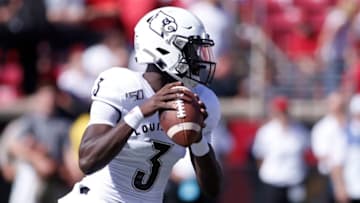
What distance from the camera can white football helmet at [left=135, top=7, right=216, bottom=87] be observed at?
14.9 ft

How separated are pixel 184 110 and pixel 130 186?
2.02 ft

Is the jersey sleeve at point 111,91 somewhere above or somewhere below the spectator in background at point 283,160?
above

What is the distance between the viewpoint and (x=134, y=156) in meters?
4.68

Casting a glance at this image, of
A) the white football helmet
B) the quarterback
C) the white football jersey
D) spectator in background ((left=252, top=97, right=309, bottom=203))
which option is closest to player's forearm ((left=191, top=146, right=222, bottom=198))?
the quarterback

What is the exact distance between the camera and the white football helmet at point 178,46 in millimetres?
4555

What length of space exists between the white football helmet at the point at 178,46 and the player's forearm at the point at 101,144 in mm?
377

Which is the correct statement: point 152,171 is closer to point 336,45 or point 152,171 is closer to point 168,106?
point 168,106

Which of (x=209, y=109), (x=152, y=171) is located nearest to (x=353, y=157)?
(x=209, y=109)

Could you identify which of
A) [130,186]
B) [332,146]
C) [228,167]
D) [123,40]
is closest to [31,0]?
[123,40]

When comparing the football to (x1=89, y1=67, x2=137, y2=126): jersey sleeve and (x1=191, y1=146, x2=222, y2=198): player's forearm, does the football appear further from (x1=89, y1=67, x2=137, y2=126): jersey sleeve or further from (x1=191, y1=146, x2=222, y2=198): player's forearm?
(x1=191, y1=146, x2=222, y2=198): player's forearm

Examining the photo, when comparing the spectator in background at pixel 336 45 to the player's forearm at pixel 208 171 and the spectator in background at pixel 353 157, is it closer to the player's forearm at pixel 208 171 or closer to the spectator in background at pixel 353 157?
the spectator in background at pixel 353 157

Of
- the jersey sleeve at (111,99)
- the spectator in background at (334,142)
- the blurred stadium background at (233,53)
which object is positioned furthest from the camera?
the blurred stadium background at (233,53)

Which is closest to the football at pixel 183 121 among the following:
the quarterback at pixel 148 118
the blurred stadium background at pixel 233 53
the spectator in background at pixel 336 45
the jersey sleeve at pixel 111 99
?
the quarterback at pixel 148 118

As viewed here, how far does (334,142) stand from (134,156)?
17.2ft
